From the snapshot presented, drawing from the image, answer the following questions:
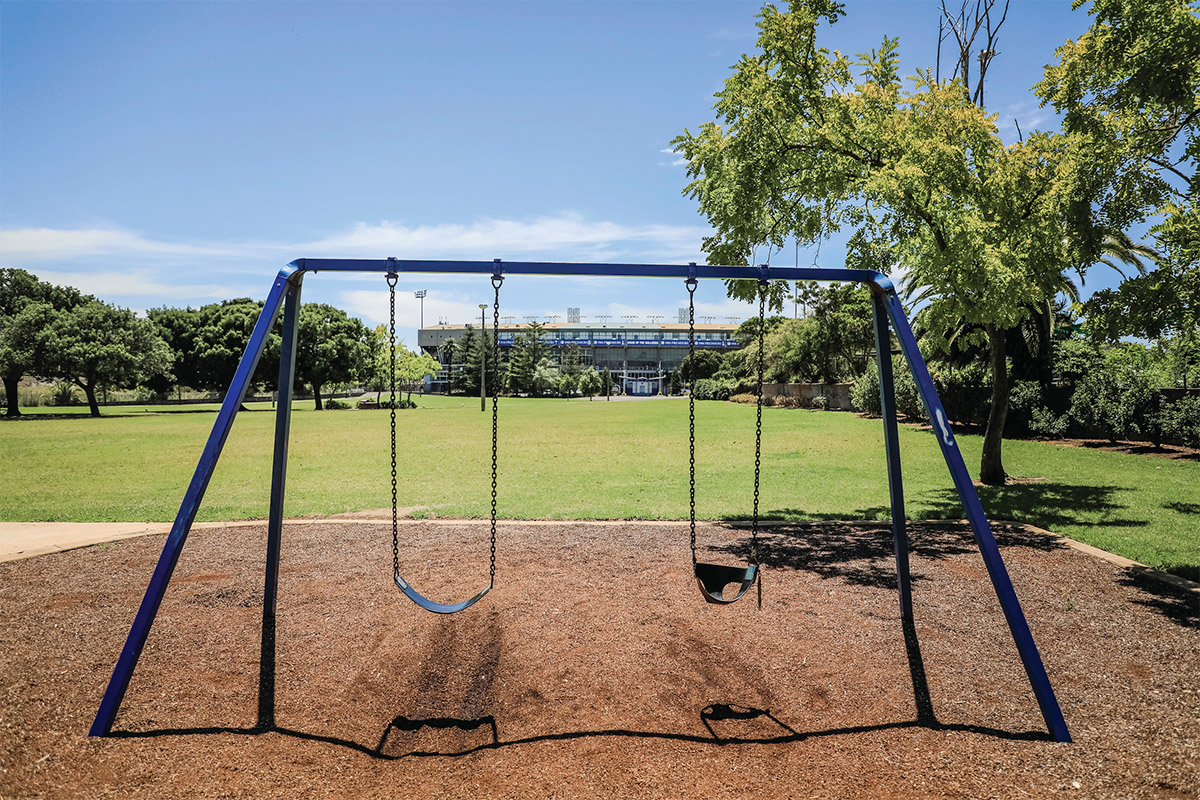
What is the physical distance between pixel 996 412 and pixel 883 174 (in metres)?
5.92

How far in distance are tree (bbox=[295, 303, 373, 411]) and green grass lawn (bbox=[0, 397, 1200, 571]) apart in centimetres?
2456

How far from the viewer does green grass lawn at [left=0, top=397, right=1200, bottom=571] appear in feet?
33.6

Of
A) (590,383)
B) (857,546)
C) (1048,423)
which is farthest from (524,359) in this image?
(857,546)

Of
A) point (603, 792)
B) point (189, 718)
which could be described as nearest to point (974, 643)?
point (603, 792)

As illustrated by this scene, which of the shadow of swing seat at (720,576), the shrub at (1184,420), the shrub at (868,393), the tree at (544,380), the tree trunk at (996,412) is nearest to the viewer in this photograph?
the shadow of swing seat at (720,576)

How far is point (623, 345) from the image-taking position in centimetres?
8894

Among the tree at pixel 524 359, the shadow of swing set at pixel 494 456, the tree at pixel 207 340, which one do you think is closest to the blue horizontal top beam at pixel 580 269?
the shadow of swing set at pixel 494 456

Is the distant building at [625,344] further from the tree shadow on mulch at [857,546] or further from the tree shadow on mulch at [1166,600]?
the tree shadow on mulch at [1166,600]

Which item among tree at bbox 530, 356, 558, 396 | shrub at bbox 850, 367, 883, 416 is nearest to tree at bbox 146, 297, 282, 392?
tree at bbox 530, 356, 558, 396

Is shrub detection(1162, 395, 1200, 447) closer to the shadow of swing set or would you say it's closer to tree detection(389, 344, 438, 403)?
the shadow of swing set

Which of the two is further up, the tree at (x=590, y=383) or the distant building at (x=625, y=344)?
the distant building at (x=625, y=344)

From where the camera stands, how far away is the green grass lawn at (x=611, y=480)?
1023cm

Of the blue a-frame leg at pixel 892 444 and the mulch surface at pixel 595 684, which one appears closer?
the mulch surface at pixel 595 684

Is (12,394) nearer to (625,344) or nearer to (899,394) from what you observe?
(899,394)
